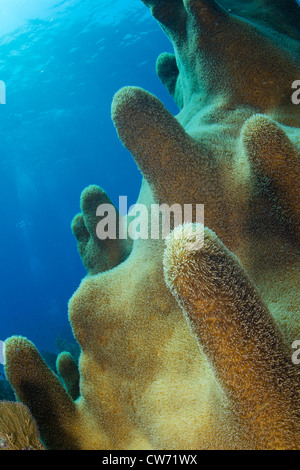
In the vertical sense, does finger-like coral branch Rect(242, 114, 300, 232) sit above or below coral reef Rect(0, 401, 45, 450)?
above

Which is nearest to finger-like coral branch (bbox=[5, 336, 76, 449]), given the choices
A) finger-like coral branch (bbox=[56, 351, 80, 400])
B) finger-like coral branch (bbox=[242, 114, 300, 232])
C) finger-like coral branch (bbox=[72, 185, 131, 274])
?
finger-like coral branch (bbox=[56, 351, 80, 400])

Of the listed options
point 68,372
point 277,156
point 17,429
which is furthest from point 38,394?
point 277,156

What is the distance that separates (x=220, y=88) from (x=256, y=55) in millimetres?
375

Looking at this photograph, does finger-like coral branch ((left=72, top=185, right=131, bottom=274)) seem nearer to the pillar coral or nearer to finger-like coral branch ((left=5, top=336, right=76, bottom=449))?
the pillar coral

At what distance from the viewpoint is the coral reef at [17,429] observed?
1.49 metres

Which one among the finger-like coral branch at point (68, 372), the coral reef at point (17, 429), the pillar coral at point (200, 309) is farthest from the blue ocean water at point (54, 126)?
the coral reef at point (17, 429)

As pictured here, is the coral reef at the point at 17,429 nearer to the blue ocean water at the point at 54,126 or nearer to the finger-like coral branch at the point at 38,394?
the finger-like coral branch at the point at 38,394

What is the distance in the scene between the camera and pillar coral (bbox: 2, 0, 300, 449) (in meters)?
1.10

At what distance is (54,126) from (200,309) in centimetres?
3405

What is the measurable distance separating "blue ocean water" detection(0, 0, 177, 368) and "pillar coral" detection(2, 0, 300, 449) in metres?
14.2

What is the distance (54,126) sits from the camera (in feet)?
104

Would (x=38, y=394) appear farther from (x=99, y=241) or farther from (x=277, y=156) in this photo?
(x=277, y=156)

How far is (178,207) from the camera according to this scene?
6.56 ft

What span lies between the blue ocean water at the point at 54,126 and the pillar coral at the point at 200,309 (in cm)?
1418
